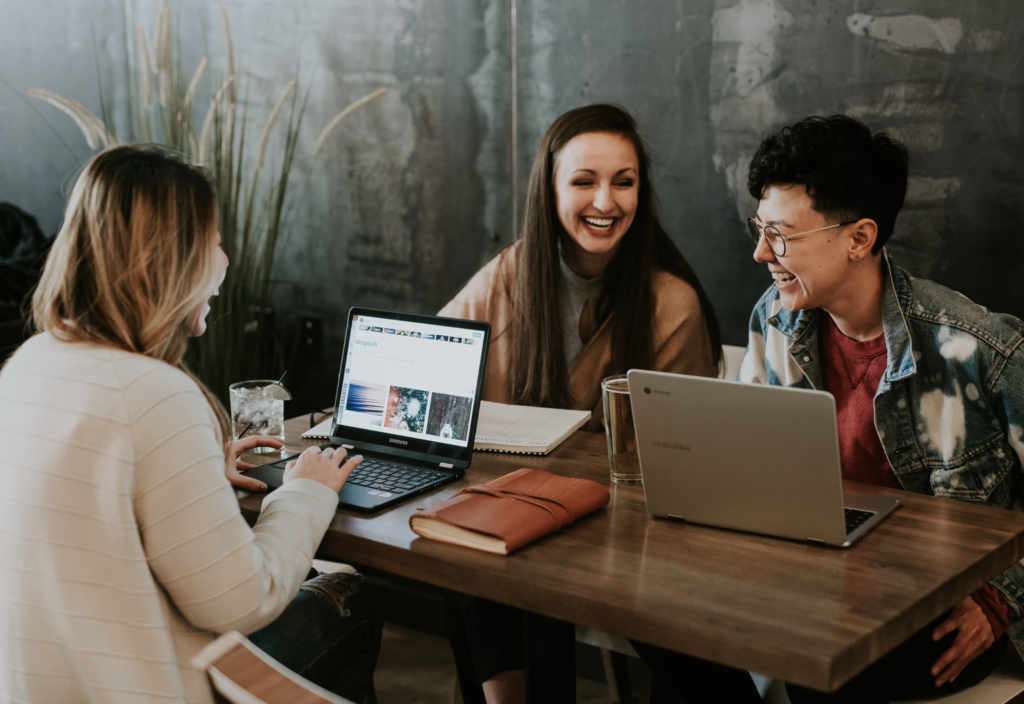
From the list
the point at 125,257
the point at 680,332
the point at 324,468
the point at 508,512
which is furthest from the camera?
the point at 680,332

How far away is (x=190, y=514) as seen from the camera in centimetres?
120

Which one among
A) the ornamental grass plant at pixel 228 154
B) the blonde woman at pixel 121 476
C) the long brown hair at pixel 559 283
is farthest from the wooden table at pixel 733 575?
the ornamental grass plant at pixel 228 154

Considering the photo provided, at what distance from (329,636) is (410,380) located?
45cm

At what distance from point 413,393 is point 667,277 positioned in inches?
30.6

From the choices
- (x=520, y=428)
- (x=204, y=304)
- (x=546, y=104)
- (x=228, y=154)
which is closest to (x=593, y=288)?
(x=520, y=428)

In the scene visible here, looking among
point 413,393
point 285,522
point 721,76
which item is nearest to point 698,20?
point 721,76

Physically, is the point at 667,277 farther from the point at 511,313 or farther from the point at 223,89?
the point at 223,89

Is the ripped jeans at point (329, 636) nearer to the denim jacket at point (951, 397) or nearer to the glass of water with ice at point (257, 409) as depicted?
the glass of water with ice at point (257, 409)

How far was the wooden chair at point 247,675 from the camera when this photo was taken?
1.11 metres

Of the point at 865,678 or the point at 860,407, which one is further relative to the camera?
the point at 860,407

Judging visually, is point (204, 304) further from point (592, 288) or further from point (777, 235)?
point (592, 288)

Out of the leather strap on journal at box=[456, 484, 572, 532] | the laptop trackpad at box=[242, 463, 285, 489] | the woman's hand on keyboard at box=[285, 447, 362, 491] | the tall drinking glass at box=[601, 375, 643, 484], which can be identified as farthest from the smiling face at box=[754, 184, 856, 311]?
the laptop trackpad at box=[242, 463, 285, 489]

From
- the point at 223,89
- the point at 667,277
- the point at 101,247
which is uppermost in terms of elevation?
the point at 223,89

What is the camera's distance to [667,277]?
2.31 metres
